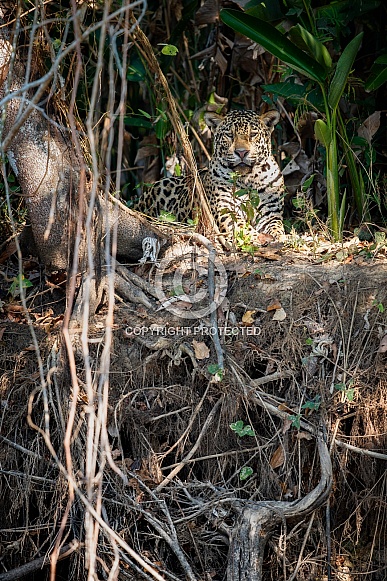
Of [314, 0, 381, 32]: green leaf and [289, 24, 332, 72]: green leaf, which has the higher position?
[314, 0, 381, 32]: green leaf

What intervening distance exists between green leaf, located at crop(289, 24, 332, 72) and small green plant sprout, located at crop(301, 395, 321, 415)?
2.31 metres

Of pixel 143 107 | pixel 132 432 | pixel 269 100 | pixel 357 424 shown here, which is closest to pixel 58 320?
pixel 132 432

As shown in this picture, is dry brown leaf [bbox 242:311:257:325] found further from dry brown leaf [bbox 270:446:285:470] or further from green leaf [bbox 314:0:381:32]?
green leaf [bbox 314:0:381:32]

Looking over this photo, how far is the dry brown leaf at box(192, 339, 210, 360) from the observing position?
4738 millimetres

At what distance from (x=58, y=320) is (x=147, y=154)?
3246 mm

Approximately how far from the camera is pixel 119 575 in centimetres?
441

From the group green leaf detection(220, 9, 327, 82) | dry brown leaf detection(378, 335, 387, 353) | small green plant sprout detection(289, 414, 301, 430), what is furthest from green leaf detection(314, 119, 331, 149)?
small green plant sprout detection(289, 414, 301, 430)

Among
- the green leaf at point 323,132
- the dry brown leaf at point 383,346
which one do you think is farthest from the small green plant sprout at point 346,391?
the green leaf at point 323,132

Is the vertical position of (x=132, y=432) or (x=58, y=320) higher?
(x=58, y=320)

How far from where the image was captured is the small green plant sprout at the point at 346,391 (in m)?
4.58

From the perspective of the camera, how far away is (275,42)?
5766 mm

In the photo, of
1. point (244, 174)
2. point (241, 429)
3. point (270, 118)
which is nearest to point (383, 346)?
point (241, 429)

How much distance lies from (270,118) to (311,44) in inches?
41.6

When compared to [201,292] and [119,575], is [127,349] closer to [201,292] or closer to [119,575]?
[201,292]
